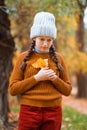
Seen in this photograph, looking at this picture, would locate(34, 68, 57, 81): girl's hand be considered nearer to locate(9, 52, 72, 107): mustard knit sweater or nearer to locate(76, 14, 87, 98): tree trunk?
locate(9, 52, 72, 107): mustard knit sweater

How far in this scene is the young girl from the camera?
4.08 m

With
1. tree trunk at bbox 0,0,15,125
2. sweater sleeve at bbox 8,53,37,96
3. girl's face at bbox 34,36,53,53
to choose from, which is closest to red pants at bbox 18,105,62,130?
sweater sleeve at bbox 8,53,37,96

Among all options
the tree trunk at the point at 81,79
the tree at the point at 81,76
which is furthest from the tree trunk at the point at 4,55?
the tree trunk at the point at 81,79

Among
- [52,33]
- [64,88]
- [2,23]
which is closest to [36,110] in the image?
[64,88]

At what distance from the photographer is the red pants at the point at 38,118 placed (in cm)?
410

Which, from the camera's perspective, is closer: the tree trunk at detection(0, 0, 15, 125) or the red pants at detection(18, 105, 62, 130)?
the red pants at detection(18, 105, 62, 130)

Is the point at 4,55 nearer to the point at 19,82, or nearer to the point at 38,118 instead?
the point at 19,82

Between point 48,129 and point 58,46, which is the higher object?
point 58,46

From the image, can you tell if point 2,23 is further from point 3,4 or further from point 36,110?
point 36,110

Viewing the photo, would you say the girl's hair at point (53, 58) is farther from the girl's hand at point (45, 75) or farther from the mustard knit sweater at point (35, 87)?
the girl's hand at point (45, 75)

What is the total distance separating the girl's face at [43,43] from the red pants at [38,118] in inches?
23.8

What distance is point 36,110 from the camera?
4.11m

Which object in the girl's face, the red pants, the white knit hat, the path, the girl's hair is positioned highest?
the white knit hat

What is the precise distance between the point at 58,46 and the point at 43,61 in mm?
11753
